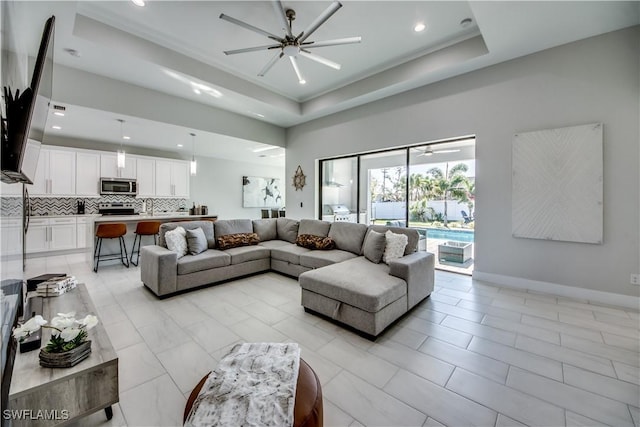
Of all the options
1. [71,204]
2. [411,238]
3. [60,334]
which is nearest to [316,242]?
[411,238]

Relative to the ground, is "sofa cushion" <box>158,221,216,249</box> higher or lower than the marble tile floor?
higher

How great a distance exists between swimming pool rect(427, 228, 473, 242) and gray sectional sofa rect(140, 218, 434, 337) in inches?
61.5

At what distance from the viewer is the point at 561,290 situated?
3203mm

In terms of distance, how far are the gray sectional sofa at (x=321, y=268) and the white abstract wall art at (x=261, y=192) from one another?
15.0ft

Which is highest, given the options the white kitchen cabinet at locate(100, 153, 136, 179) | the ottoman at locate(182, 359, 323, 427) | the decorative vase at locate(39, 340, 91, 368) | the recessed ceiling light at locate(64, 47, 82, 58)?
the recessed ceiling light at locate(64, 47, 82, 58)

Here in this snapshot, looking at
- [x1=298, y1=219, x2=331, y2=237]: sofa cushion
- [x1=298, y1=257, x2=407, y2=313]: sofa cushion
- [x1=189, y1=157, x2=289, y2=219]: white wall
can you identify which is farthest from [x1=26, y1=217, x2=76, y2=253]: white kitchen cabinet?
[x1=298, y1=257, x2=407, y2=313]: sofa cushion

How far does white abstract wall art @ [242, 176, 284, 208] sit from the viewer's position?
30.5ft

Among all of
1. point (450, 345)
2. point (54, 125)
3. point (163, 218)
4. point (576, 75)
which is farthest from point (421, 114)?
point (54, 125)

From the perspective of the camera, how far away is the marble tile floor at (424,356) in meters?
1.49

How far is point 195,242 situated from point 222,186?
17.4 ft

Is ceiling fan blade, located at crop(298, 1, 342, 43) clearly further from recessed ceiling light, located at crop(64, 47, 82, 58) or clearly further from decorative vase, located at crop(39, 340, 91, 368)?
decorative vase, located at crop(39, 340, 91, 368)

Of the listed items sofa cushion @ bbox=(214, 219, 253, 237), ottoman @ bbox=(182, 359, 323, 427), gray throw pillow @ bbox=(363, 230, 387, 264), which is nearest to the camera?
ottoman @ bbox=(182, 359, 323, 427)

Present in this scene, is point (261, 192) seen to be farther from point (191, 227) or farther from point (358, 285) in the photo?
point (358, 285)

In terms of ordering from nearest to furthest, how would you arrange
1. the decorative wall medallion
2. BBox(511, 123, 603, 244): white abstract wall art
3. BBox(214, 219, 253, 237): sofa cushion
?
BBox(511, 123, 603, 244): white abstract wall art < BBox(214, 219, 253, 237): sofa cushion < the decorative wall medallion
